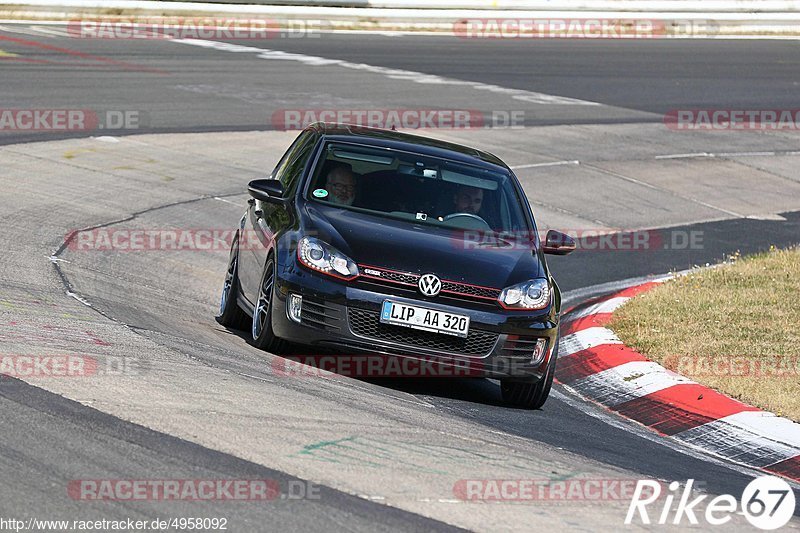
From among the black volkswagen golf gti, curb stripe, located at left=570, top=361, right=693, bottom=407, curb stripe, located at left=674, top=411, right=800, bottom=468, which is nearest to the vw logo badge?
the black volkswagen golf gti

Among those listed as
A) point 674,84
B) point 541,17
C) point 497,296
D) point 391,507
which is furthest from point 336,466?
point 541,17

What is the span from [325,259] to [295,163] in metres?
1.74

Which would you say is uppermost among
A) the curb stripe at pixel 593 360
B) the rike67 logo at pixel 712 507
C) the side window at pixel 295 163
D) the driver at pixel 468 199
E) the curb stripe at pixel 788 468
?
the side window at pixel 295 163

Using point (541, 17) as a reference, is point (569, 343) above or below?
below

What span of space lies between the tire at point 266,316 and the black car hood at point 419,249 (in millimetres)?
412

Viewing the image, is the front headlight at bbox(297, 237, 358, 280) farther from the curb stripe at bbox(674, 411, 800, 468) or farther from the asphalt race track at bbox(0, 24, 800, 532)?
the curb stripe at bbox(674, 411, 800, 468)

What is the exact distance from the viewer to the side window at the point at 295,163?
364 inches

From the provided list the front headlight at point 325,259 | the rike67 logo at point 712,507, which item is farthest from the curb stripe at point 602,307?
the rike67 logo at point 712,507

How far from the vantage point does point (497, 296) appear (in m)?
8.07

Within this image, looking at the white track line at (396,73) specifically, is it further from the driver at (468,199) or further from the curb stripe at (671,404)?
the driver at (468,199)

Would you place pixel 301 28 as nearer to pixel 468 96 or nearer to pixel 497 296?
pixel 468 96

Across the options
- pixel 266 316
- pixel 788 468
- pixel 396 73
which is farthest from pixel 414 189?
pixel 396 73

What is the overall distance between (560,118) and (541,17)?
1087cm

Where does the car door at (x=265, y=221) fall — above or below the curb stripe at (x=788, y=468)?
above
